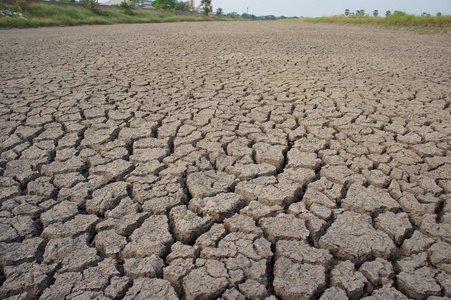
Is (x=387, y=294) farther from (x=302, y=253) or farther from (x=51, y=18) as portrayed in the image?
(x=51, y=18)

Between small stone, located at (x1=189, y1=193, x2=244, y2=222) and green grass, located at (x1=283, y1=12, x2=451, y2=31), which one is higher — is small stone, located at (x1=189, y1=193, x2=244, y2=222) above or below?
below

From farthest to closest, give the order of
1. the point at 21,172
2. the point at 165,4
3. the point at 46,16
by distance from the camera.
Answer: the point at 165,4, the point at 46,16, the point at 21,172

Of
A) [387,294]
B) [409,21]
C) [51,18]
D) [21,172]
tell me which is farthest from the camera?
[51,18]

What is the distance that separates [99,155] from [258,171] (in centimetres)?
109

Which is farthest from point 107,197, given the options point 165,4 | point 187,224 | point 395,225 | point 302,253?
point 165,4

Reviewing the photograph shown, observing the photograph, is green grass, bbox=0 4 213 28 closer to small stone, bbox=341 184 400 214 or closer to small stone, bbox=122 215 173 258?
small stone, bbox=122 215 173 258

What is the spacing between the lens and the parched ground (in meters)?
1.13

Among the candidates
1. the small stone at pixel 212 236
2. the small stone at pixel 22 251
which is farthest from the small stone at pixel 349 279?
the small stone at pixel 22 251

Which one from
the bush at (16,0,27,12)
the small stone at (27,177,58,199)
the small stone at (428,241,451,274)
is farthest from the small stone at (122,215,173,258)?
the bush at (16,0,27,12)

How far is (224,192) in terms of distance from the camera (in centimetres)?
164

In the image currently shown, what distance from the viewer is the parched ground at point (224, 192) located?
1132mm

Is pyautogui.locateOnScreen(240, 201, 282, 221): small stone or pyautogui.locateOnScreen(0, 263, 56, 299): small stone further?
pyautogui.locateOnScreen(240, 201, 282, 221): small stone

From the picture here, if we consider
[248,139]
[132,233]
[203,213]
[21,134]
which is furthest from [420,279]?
[21,134]

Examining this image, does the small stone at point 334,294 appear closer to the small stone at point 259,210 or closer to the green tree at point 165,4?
the small stone at point 259,210
